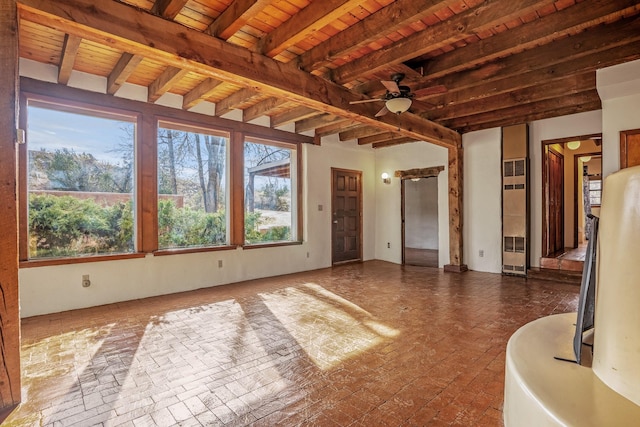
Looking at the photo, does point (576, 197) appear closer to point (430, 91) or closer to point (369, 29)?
point (430, 91)

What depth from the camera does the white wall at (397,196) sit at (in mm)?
7055

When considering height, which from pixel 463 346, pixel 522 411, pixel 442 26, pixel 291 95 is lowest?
pixel 463 346

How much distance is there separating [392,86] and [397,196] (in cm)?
442

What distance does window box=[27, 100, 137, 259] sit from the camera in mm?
4035

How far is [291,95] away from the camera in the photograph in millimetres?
3658

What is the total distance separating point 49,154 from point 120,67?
4.70 feet

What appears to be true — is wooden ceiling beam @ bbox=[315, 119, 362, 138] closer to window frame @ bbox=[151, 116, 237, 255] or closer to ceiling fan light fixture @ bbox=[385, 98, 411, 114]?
window frame @ bbox=[151, 116, 237, 255]

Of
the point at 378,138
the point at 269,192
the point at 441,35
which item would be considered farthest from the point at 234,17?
the point at 378,138

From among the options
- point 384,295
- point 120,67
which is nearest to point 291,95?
point 120,67

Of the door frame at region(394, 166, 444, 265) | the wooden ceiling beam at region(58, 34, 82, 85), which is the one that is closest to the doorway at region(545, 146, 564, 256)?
the door frame at region(394, 166, 444, 265)

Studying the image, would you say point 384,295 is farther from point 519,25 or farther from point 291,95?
point 519,25

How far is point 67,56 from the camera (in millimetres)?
3488

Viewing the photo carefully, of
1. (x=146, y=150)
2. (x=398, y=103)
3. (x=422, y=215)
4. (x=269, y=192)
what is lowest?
(x=422, y=215)

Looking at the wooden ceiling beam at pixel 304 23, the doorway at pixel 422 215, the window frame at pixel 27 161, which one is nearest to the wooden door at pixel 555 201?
the doorway at pixel 422 215
